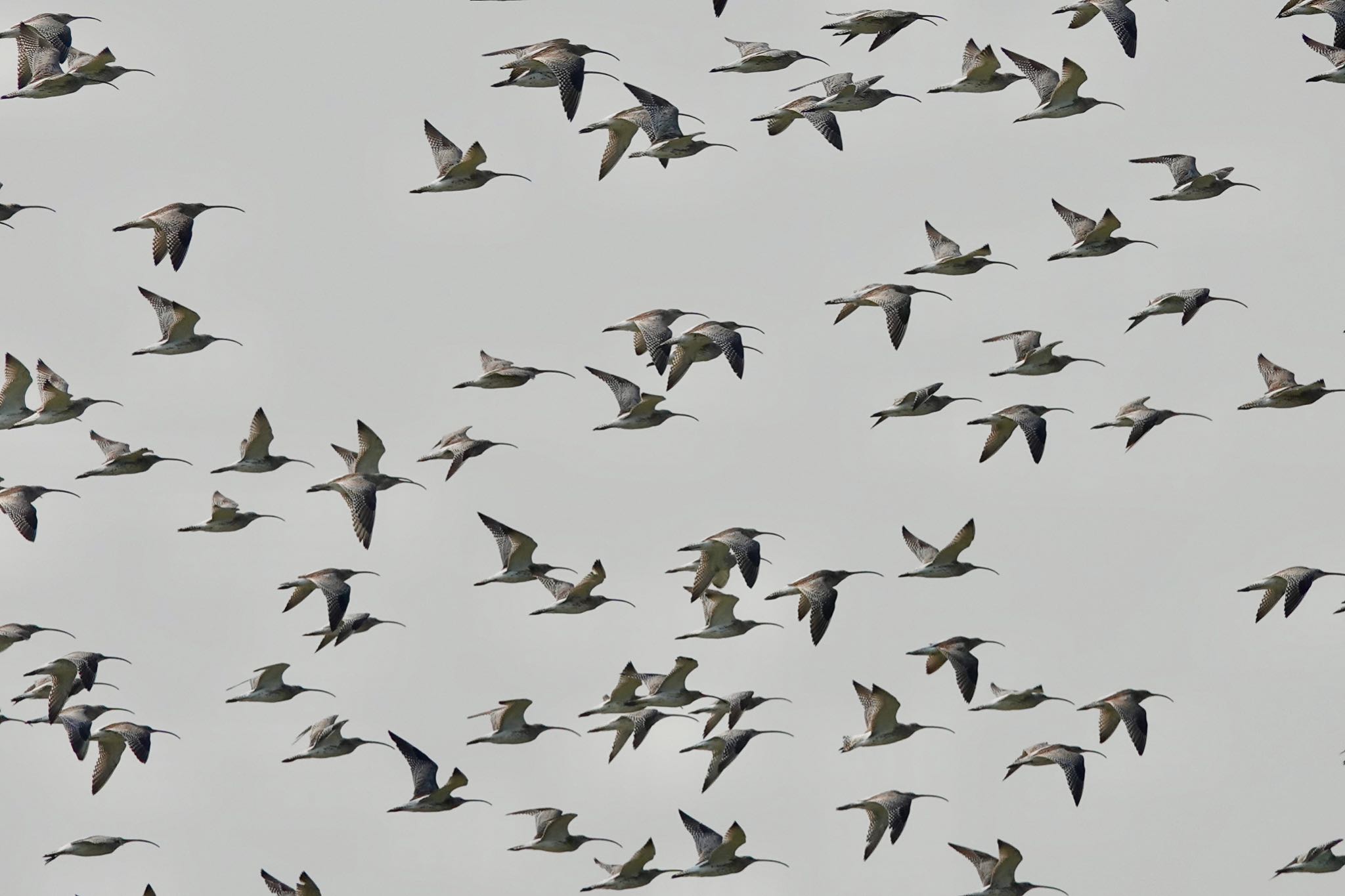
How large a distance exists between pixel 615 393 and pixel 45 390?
11.0 m

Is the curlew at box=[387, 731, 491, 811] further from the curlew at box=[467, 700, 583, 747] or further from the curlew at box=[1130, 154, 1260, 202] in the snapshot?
the curlew at box=[1130, 154, 1260, 202]

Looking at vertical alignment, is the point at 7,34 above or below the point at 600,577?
above

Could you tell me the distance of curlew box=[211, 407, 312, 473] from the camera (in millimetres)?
63094

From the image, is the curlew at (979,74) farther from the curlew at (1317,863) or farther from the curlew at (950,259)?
the curlew at (1317,863)

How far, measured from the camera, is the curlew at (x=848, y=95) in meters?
61.7

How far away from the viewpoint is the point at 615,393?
212 feet

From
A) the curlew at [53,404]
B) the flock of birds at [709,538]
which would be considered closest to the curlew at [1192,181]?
the flock of birds at [709,538]

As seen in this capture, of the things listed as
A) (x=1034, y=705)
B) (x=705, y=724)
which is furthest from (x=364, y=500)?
(x=1034, y=705)

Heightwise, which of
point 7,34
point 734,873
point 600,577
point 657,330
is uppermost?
point 7,34

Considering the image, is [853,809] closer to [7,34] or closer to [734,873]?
[734,873]

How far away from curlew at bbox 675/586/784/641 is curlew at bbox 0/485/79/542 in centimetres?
1277

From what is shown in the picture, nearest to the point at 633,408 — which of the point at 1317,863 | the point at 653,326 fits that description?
the point at 653,326

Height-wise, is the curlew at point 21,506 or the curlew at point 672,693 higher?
the curlew at point 21,506

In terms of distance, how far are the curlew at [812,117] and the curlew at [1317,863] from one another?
16.3 meters
